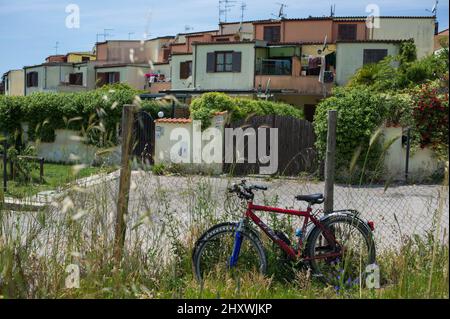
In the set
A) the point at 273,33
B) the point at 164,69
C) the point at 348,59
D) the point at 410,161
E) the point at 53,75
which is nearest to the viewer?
the point at 410,161

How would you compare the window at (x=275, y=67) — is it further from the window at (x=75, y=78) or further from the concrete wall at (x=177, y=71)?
the window at (x=75, y=78)

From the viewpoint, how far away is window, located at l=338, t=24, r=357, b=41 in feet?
148

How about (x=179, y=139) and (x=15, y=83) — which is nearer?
(x=179, y=139)

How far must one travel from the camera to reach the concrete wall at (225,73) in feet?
124

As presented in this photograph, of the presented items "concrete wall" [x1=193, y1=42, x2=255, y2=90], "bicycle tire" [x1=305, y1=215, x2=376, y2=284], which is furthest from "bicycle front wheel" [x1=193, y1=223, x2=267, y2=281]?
"concrete wall" [x1=193, y1=42, x2=255, y2=90]

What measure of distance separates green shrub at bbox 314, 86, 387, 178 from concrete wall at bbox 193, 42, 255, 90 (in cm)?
2197

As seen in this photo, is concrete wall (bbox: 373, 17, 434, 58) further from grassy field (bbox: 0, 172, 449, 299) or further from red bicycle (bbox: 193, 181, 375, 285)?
grassy field (bbox: 0, 172, 449, 299)

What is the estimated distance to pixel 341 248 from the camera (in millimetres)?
5035

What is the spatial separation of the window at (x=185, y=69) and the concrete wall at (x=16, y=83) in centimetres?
2101

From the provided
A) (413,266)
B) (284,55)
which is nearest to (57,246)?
(413,266)

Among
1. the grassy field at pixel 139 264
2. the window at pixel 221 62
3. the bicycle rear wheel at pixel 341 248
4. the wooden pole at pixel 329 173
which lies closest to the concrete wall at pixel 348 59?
the window at pixel 221 62

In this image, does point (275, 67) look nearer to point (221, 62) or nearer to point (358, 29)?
point (221, 62)

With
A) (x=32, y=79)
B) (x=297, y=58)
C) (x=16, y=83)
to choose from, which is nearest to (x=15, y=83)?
(x=16, y=83)

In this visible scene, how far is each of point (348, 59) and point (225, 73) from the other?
26.4 feet
